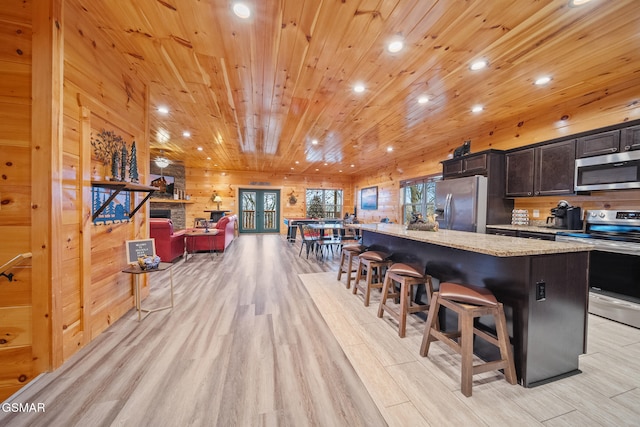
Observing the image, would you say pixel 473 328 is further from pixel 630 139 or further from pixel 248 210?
pixel 248 210

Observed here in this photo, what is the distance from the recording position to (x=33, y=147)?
5.09ft

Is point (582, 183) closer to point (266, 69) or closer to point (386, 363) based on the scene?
point (386, 363)

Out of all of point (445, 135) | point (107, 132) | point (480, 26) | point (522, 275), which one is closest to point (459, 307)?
point (522, 275)

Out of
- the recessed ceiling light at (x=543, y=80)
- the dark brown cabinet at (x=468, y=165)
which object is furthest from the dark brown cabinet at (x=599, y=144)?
the dark brown cabinet at (x=468, y=165)

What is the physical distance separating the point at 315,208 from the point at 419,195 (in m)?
5.02

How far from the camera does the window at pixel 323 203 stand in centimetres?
1051

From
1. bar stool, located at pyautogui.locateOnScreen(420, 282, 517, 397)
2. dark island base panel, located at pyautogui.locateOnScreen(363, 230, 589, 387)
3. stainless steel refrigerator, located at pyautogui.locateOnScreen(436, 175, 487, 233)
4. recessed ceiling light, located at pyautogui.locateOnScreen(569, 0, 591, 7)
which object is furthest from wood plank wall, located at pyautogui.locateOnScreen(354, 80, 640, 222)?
bar stool, located at pyautogui.locateOnScreen(420, 282, 517, 397)

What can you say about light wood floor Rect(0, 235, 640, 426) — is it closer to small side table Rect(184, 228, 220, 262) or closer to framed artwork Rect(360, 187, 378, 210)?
small side table Rect(184, 228, 220, 262)

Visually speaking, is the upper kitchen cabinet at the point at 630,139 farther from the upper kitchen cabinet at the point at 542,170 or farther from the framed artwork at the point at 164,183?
the framed artwork at the point at 164,183

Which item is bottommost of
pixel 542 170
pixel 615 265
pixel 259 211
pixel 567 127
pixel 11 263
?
pixel 615 265

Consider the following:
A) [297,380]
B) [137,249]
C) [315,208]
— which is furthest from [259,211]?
[297,380]

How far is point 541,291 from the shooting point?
1.54 meters

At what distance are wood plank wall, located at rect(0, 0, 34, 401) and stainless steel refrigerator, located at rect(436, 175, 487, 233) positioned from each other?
4687 mm

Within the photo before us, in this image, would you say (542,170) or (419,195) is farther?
(419,195)
